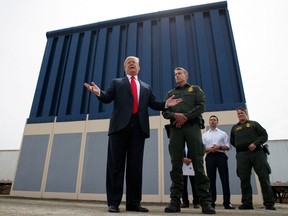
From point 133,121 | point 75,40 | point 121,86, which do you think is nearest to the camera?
point 133,121

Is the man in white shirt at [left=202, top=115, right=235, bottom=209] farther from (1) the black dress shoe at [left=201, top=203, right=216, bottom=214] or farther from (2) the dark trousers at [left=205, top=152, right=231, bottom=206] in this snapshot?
(1) the black dress shoe at [left=201, top=203, right=216, bottom=214]

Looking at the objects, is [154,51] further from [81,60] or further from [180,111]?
[180,111]

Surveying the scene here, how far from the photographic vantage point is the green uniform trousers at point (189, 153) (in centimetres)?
201

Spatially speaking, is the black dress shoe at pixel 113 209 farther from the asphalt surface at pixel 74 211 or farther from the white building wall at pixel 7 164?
the white building wall at pixel 7 164

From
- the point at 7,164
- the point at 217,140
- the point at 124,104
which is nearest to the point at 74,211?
the point at 124,104

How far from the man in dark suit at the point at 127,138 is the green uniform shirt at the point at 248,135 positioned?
150 cm

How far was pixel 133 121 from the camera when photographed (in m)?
2.18

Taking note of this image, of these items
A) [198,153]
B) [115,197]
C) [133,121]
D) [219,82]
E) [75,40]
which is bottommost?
[115,197]

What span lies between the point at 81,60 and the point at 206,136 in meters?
5.25

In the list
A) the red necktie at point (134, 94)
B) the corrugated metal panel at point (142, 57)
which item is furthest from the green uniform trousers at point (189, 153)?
the corrugated metal panel at point (142, 57)

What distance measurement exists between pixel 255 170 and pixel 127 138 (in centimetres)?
198

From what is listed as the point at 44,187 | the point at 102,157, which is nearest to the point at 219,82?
the point at 102,157

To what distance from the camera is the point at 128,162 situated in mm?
2145

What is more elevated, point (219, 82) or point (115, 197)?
point (219, 82)
